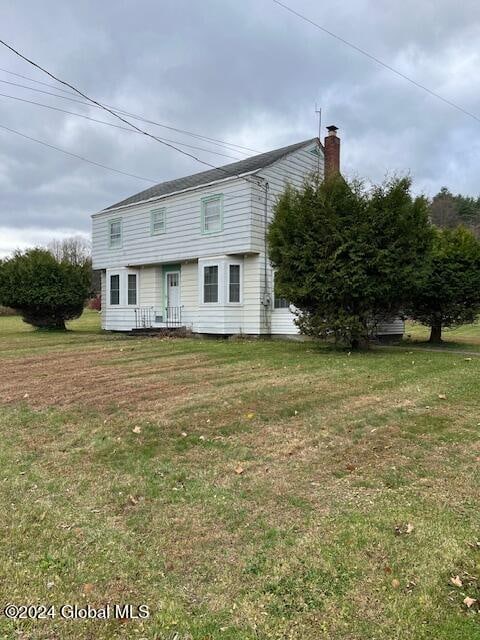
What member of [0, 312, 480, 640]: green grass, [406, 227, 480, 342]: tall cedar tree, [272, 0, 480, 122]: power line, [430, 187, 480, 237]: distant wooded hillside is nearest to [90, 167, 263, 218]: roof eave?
[272, 0, 480, 122]: power line

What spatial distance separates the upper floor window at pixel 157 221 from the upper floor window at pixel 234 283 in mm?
3921

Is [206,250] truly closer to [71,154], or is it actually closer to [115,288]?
[115,288]

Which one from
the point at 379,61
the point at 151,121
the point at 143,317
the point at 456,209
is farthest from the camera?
the point at 456,209

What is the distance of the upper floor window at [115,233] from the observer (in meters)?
20.7

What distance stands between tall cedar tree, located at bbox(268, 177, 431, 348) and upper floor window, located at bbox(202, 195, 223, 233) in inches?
196

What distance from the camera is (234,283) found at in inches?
648

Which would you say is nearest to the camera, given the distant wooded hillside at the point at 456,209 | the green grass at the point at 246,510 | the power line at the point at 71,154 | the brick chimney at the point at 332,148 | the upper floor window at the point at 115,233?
the green grass at the point at 246,510

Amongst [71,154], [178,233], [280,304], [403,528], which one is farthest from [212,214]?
[403,528]

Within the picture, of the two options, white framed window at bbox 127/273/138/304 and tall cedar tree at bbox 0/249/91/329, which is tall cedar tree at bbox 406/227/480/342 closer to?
white framed window at bbox 127/273/138/304

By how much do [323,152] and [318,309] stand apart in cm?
901

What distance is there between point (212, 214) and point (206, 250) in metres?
1.28

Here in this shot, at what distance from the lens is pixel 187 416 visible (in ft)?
18.7

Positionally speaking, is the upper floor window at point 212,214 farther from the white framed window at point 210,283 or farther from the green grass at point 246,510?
the green grass at point 246,510

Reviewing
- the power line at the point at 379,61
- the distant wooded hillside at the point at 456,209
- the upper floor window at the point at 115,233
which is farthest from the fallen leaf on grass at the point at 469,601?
the distant wooded hillside at the point at 456,209
